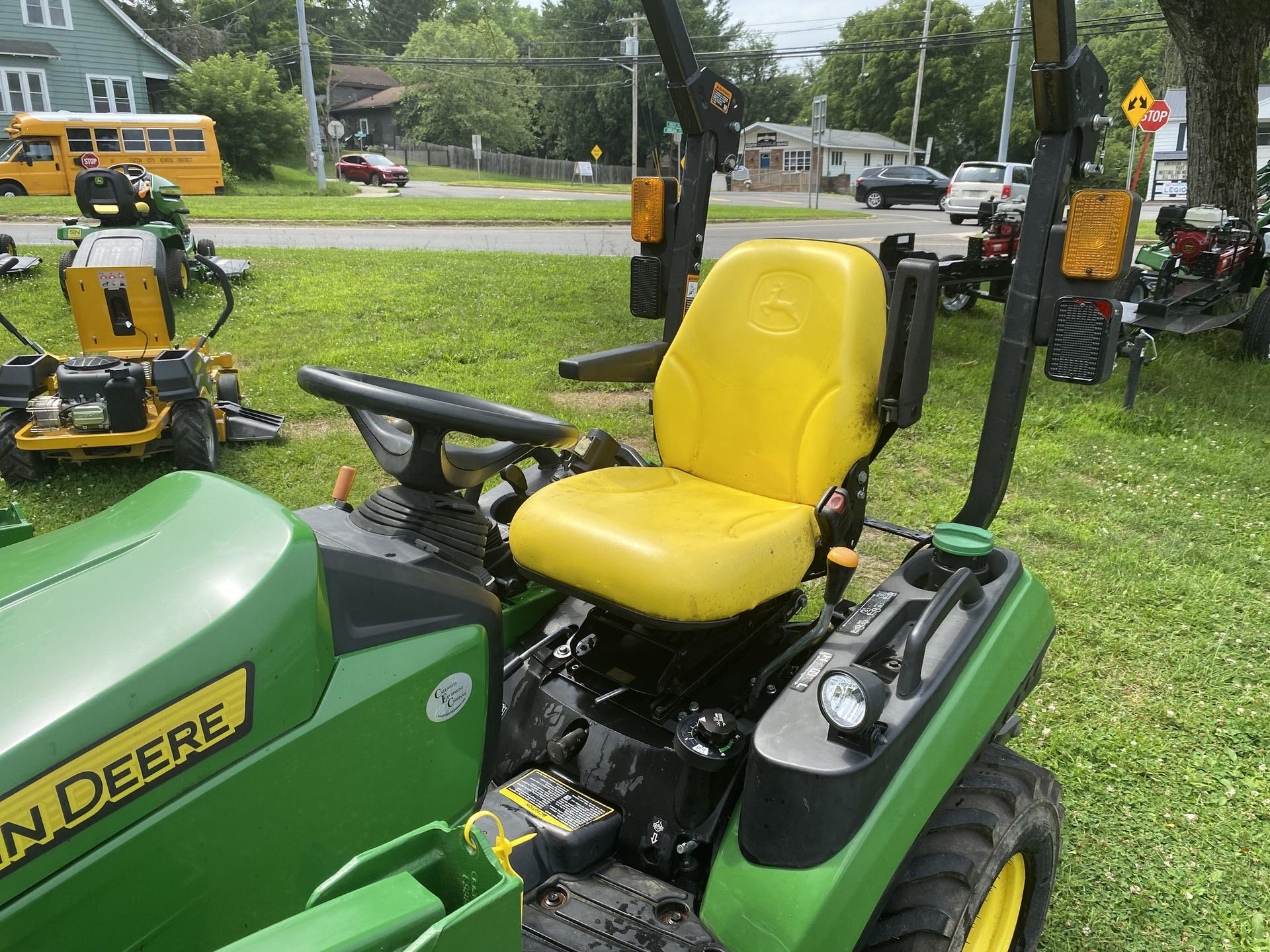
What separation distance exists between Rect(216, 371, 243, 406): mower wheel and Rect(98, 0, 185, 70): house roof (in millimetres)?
28287

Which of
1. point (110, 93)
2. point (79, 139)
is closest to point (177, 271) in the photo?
point (79, 139)

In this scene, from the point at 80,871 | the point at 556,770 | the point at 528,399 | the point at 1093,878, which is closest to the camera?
the point at 80,871

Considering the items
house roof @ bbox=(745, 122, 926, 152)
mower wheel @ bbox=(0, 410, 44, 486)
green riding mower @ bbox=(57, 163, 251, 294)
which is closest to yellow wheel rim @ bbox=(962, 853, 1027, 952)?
mower wheel @ bbox=(0, 410, 44, 486)

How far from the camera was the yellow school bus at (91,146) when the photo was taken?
19.4 metres

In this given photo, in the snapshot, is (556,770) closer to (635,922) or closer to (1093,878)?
(635,922)

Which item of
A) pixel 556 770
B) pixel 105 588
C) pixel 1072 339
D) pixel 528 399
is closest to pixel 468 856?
pixel 105 588

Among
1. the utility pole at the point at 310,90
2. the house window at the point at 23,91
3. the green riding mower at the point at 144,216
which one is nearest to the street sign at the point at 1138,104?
the green riding mower at the point at 144,216

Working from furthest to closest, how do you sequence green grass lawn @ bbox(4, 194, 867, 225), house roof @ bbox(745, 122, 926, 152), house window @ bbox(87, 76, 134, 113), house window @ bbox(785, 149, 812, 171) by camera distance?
house window @ bbox(785, 149, 812, 171)
house roof @ bbox(745, 122, 926, 152)
house window @ bbox(87, 76, 134, 113)
green grass lawn @ bbox(4, 194, 867, 225)

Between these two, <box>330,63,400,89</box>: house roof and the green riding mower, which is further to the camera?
<box>330,63,400,89</box>: house roof

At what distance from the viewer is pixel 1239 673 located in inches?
122

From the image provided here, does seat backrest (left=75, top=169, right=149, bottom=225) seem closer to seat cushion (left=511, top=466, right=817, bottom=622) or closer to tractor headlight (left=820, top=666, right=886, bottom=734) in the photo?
seat cushion (left=511, top=466, right=817, bottom=622)

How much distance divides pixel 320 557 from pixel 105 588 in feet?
0.89

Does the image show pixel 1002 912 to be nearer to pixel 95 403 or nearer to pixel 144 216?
pixel 95 403

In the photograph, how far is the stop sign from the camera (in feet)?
40.1
